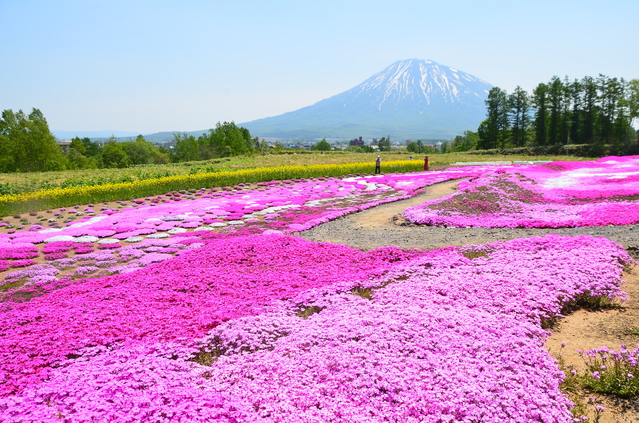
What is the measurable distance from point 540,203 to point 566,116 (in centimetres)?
9354

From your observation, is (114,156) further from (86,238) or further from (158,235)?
(158,235)

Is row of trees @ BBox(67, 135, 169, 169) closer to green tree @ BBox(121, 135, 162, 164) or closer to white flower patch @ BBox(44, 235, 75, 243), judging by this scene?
green tree @ BBox(121, 135, 162, 164)

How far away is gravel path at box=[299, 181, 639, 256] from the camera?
15.0 metres

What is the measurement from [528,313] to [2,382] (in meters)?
9.37

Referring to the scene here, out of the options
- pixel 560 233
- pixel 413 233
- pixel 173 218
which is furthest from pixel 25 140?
pixel 560 233

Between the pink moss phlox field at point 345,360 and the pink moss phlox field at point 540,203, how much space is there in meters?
9.03

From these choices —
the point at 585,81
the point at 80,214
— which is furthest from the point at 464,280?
the point at 585,81

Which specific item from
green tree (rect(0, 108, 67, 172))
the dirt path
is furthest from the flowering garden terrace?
green tree (rect(0, 108, 67, 172))

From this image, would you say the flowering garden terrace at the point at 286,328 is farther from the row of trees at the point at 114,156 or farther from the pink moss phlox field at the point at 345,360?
the row of trees at the point at 114,156

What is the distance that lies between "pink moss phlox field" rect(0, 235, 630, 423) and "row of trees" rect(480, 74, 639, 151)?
3861 inches

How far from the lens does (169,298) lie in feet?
32.1

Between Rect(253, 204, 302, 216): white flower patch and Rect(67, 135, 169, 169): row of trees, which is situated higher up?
Rect(67, 135, 169, 169): row of trees

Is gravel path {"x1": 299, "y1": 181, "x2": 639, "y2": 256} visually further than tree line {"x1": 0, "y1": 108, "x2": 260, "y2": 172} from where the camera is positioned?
No

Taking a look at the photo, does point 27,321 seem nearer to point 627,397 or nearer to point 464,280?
point 464,280
